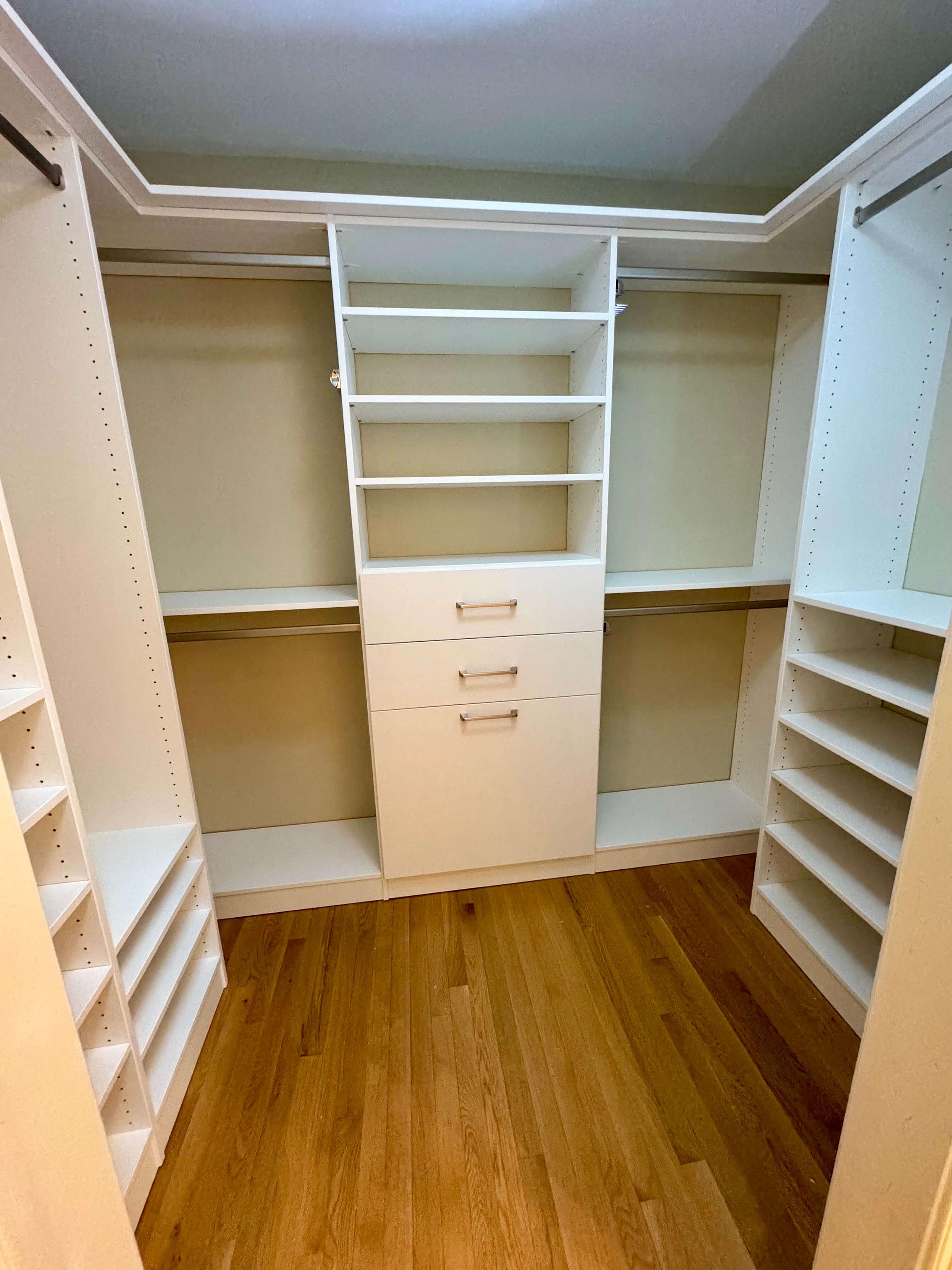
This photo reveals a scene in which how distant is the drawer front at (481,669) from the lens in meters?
1.58

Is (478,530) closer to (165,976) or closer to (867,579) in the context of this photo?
(867,579)

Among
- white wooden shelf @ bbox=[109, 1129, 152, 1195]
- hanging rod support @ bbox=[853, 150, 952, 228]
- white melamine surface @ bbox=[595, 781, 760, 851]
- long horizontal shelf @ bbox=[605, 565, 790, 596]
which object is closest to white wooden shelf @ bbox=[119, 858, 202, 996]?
white wooden shelf @ bbox=[109, 1129, 152, 1195]

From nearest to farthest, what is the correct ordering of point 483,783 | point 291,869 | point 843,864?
1. point 843,864
2. point 483,783
3. point 291,869

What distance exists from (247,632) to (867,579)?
1.88m

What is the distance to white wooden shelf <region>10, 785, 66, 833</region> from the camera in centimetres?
78

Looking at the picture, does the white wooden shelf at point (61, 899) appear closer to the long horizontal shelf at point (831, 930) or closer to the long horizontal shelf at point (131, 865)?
the long horizontal shelf at point (131, 865)

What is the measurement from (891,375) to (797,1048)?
1.81 metres

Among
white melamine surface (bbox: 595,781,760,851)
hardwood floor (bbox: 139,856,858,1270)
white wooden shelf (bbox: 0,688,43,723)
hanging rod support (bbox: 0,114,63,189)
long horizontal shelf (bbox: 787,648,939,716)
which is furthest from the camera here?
white melamine surface (bbox: 595,781,760,851)

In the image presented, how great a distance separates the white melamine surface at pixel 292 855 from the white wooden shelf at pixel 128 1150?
0.72m

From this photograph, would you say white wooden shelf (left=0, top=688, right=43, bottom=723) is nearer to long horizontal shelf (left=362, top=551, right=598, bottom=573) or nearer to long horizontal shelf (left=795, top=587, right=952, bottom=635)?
long horizontal shelf (left=362, top=551, right=598, bottom=573)

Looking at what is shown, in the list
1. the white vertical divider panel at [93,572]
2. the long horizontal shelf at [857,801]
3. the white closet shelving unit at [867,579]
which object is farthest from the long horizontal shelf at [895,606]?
the white vertical divider panel at [93,572]

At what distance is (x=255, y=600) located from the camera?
5.40 ft

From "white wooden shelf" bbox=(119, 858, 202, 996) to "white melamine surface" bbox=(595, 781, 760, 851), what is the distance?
137cm

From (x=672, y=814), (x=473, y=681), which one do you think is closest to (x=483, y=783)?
(x=473, y=681)
